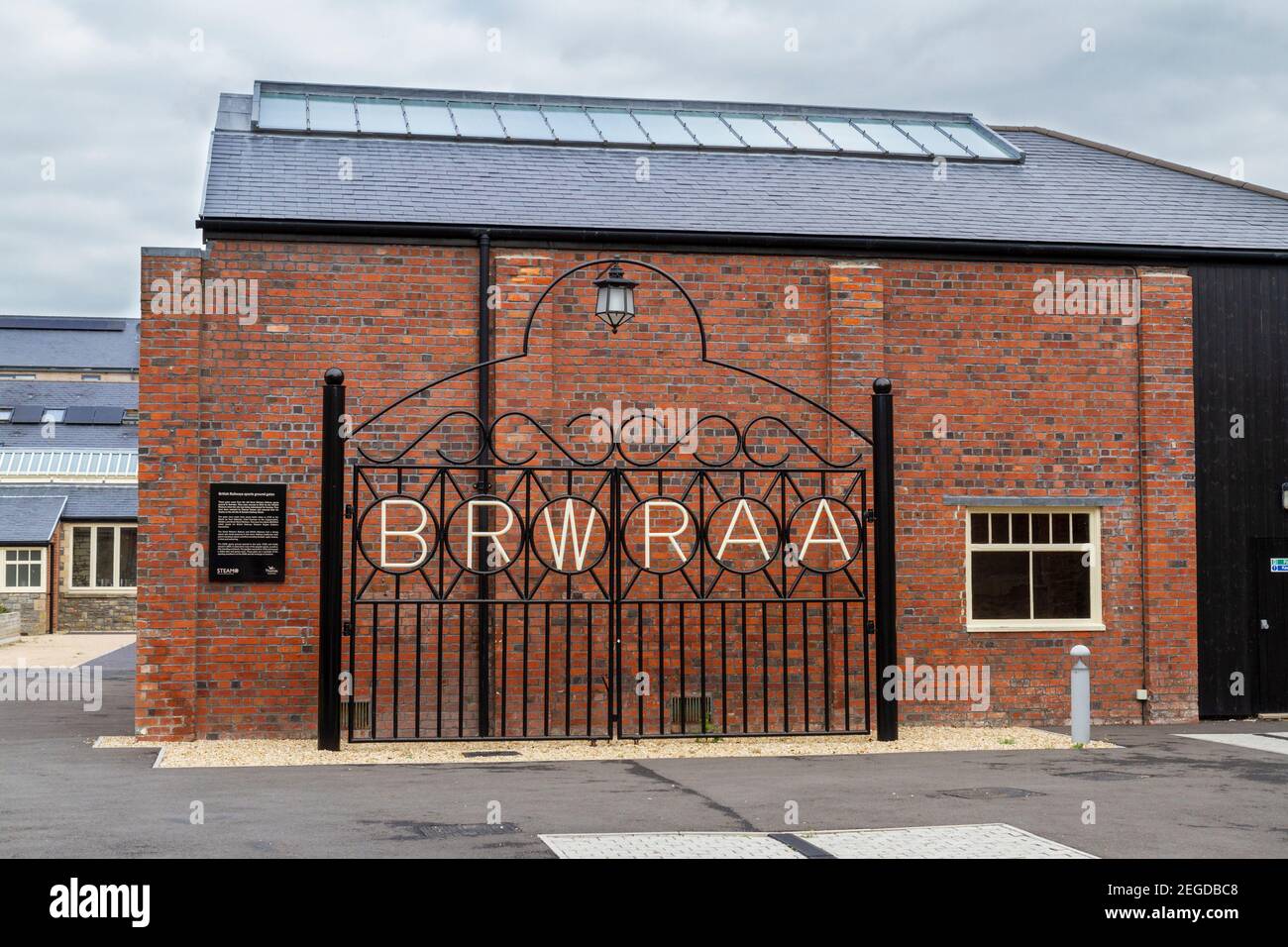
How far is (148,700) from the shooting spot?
39.4 feet

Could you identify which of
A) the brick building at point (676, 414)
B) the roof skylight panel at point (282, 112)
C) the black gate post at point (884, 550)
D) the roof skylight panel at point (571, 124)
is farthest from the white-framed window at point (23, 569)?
the black gate post at point (884, 550)

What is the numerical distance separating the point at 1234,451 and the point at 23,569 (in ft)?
92.1

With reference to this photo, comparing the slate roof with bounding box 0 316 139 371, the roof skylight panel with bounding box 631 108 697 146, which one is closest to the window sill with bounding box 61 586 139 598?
the slate roof with bounding box 0 316 139 371

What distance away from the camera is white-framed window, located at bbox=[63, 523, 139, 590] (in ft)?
111

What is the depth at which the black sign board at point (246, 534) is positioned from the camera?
12289 mm

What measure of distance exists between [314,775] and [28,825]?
2456 millimetres

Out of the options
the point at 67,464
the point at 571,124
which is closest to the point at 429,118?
the point at 571,124

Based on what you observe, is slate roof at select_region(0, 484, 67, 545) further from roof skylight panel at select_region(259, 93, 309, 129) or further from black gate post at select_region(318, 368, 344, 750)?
black gate post at select_region(318, 368, 344, 750)

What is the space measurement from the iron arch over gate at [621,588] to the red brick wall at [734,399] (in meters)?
0.35

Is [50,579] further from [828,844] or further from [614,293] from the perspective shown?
[828,844]

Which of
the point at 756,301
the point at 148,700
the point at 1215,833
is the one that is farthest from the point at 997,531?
the point at 148,700

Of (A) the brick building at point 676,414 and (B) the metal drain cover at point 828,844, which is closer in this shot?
(B) the metal drain cover at point 828,844

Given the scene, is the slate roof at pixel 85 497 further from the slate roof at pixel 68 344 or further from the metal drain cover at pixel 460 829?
the metal drain cover at pixel 460 829

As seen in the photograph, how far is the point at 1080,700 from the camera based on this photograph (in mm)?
12250
